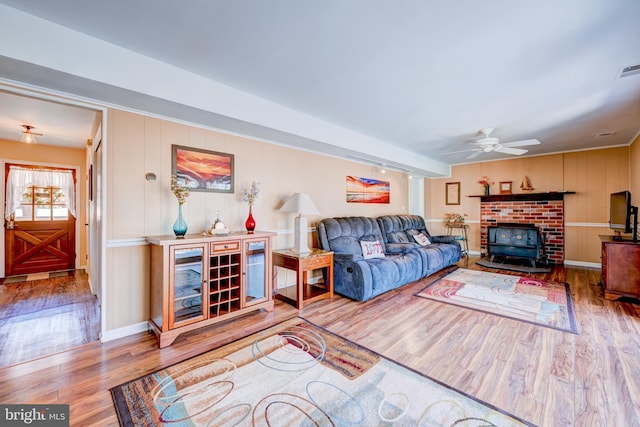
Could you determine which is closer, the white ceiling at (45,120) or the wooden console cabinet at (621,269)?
the white ceiling at (45,120)

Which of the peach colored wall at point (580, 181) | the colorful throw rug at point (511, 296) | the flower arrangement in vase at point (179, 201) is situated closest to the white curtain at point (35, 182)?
the flower arrangement in vase at point (179, 201)

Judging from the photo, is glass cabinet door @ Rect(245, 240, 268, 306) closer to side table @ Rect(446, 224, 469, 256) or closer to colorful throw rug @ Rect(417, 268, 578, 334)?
colorful throw rug @ Rect(417, 268, 578, 334)

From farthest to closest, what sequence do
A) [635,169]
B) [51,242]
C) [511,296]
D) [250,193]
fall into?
[51,242] → [635,169] → [511,296] → [250,193]

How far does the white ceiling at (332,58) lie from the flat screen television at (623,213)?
3.69 feet

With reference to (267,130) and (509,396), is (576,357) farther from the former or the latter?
(267,130)

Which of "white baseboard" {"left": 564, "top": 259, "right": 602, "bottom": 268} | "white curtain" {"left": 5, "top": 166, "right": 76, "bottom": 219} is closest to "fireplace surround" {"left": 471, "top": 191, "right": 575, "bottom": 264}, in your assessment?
"white baseboard" {"left": 564, "top": 259, "right": 602, "bottom": 268}

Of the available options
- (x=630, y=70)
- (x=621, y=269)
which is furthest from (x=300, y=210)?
(x=621, y=269)

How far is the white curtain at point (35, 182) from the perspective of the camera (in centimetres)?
452

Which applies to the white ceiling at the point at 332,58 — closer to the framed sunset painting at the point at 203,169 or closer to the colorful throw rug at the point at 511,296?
the framed sunset painting at the point at 203,169

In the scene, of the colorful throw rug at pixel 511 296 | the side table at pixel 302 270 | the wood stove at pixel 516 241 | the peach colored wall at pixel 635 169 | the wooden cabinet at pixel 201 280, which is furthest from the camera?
the wood stove at pixel 516 241

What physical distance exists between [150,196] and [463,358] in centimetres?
327

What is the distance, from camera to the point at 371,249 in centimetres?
Result: 427

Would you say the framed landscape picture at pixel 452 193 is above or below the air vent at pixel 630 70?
below

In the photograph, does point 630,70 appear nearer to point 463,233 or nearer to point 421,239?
point 421,239
